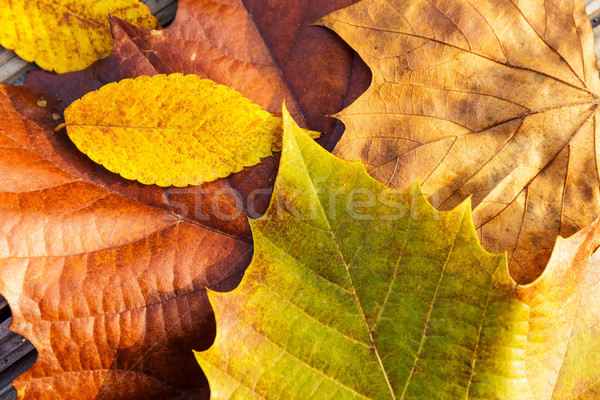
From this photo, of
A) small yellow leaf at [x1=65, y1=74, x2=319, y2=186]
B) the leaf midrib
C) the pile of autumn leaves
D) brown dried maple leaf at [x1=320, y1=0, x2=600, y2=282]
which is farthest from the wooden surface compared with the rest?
brown dried maple leaf at [x1=320, y1=0, x2=600, y2=282]

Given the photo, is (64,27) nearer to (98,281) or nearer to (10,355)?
(98,281)

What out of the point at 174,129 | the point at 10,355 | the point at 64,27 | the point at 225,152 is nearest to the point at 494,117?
the point at 225,152

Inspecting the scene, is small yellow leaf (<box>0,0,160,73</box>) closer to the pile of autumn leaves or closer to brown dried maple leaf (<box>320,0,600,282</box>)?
the pile of autumn leaves

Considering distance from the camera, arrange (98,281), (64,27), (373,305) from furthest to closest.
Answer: (64,27) < (98,281) < (373,305)

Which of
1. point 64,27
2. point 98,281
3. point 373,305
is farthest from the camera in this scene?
point 64,27

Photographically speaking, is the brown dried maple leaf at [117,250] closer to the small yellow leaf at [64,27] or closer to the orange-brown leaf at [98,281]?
the orange-brown leaf at [98,281]

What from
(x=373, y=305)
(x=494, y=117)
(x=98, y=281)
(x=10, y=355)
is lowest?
(x=10, y=355)
